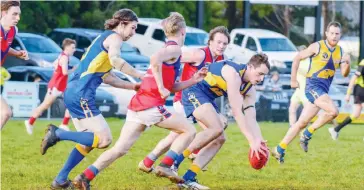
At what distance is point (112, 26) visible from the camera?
39.8 feet

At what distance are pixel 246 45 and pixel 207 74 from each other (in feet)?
79.6

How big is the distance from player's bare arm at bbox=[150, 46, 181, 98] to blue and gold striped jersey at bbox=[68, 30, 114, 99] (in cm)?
48

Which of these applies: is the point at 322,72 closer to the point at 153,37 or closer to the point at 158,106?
the point at 158,106

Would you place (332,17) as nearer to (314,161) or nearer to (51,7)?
(51,7)

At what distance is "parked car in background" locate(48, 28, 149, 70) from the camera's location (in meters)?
34.0

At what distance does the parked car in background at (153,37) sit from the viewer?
1404 inches

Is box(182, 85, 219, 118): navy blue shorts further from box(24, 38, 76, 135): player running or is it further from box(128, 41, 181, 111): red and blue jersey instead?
box(24, 38, 76, 135): player running

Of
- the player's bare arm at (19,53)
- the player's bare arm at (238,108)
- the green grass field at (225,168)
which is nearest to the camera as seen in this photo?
the player's bare arm at (238,108)

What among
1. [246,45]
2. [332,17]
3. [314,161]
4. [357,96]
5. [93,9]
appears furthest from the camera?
[332,17]

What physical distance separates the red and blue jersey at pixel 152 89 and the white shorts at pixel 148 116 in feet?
0.14

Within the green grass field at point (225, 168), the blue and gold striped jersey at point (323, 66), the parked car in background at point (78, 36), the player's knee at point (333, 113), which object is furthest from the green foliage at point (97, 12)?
the player's knee at point (333, 113)

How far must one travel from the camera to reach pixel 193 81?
39.9 feet

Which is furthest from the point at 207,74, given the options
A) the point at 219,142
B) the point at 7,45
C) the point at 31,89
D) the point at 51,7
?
the point at 51,7

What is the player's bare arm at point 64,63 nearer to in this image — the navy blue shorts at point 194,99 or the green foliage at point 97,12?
the navy blue shorts at point 194,99
